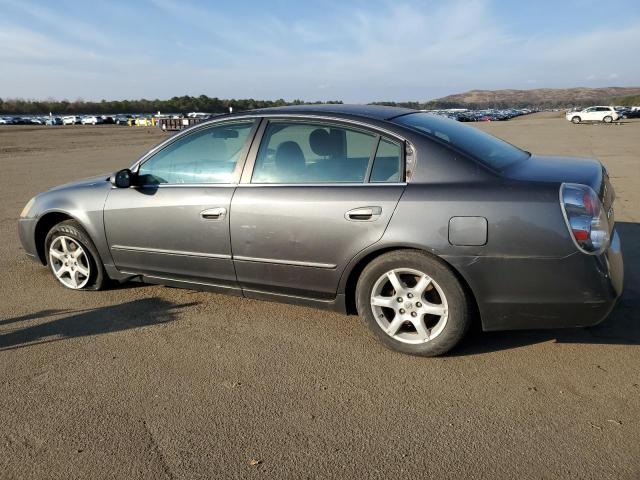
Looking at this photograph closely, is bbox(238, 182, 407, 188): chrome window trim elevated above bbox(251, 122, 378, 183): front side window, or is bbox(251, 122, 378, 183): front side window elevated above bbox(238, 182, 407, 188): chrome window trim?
bbox(251, 122, 378, 183): front side window

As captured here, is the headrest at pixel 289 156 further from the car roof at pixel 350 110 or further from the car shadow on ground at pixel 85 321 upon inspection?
the car shadow on ground at pixel 85 321

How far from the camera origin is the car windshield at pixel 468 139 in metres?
3.51

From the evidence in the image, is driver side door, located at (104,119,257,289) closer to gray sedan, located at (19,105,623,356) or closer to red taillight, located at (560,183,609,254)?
gray sedan, located at (19,105,623,356)

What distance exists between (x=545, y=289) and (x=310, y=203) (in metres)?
1.58

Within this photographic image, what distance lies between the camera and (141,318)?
4.25 metres

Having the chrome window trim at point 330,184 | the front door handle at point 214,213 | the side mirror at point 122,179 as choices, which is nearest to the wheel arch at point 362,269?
the chrome window trim at point 330,184

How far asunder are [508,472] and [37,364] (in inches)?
117

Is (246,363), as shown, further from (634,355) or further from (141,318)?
(634,355)

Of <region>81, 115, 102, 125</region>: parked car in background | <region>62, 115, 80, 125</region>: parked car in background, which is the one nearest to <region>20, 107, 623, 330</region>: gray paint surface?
<region>81, 115, 102, 125</region>: parked car in background

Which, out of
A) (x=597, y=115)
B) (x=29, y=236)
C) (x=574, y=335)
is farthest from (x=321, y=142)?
(x=597, y=115)

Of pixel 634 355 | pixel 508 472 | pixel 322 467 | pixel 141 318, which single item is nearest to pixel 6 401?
pixel 141 318

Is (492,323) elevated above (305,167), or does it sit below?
below

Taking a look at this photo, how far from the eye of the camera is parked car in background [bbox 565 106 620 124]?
1822 inches

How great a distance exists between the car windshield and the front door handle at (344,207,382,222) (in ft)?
2.14
